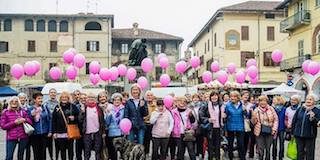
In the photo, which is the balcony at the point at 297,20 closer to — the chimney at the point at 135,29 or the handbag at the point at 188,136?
the chimney at the point at 135,29

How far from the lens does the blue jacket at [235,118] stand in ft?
36.4

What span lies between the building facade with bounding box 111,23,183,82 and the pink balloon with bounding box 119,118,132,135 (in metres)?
42.9

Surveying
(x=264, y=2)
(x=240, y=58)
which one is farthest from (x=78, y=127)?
(x=264, y=2)

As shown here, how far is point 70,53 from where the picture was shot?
18.2 m

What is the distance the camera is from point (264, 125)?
34.5 feet

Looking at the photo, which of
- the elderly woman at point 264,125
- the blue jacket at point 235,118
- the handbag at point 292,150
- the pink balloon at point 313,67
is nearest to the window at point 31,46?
the pink balloon at point 313,67

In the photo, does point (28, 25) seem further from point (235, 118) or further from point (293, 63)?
point (235, 118)

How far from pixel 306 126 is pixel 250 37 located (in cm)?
3720

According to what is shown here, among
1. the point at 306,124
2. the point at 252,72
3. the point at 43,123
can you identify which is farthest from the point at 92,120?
the point at 252,72

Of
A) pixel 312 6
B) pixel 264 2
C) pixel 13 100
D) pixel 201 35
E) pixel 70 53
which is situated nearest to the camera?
pixel 13 100

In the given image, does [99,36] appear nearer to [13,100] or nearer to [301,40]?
[301,40]

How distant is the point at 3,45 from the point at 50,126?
1711 inches

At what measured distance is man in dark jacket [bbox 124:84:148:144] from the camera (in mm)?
10617

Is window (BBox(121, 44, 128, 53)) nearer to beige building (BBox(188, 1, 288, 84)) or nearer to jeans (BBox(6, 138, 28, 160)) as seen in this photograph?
beige building (BBox(188, 1, 288, 84))
